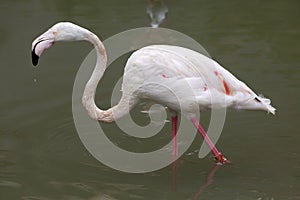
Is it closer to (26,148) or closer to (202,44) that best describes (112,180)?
(26,148)

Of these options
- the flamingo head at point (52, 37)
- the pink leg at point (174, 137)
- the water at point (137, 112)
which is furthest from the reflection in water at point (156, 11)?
the flamingo head at point (52, 37)

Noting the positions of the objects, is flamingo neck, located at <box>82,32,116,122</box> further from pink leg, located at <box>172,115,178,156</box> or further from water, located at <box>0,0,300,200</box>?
pink leg, located at <box>172,115,178,156</box>

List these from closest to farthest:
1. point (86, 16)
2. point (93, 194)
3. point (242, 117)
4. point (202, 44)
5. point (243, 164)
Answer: point (93, 194) < point (243, 164) < point (242, 117) < point (202, 44) < point (86, 16)

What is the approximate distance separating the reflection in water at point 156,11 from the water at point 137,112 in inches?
4.4

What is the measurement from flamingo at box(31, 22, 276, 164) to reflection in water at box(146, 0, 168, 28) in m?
3.77

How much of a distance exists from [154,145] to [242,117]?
3.35 feet

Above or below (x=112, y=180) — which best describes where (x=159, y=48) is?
above

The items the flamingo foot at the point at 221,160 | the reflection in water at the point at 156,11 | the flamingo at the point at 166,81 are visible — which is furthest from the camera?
the reflection in water at the point at 156,11

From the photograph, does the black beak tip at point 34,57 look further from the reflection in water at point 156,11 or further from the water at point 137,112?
the reflection in water at point 156,11

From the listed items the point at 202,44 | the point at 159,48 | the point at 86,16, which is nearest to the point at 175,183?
the point at 159,48

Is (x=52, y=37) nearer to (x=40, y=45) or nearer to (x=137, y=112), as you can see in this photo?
(x=40, y=45)

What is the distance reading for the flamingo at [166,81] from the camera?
5941 millimetres

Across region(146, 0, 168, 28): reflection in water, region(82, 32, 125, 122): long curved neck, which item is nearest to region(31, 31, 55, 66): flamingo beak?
region(82, 32, 125, 122): long curved neck

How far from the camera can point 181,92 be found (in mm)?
5992
